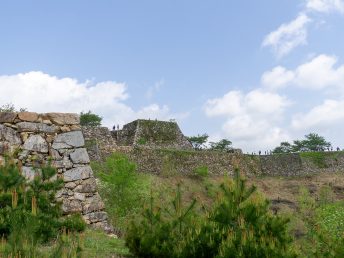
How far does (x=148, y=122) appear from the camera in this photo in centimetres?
3600

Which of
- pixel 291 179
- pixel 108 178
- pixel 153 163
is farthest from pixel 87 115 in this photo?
pixel 108 178

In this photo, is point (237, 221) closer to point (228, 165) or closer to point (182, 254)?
point (182, 254)

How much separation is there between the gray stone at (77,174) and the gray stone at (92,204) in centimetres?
60

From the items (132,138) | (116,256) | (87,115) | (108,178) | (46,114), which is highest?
(87,115)

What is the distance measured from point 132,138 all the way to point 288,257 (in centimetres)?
2841

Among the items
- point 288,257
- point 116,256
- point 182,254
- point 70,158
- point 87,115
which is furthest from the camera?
point 87,115

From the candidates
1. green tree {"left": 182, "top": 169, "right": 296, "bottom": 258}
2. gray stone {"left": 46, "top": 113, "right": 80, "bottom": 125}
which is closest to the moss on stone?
gray stone {"left": 46, "top": 113, "right": 80, "bottom": 125}

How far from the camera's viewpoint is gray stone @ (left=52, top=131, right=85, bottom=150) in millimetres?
11712

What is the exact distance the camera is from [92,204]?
1182 cm

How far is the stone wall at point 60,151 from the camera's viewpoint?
11.3 meters

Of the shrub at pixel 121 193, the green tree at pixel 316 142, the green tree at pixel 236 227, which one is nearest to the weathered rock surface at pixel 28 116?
the green tree at pixel 236 227

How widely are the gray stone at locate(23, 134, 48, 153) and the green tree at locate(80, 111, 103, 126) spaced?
3278cm

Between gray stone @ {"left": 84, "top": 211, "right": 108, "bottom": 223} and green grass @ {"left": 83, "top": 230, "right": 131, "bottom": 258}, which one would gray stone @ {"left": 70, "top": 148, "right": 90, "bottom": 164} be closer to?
gray stone @ {"left": 84, "top": 211, "right": 108, "bottom": 223}

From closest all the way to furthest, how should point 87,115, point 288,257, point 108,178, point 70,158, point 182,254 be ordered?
1. point 288,257
2. point 182,254
3. point 70,158
4. point 108,178
5. point 87,115
